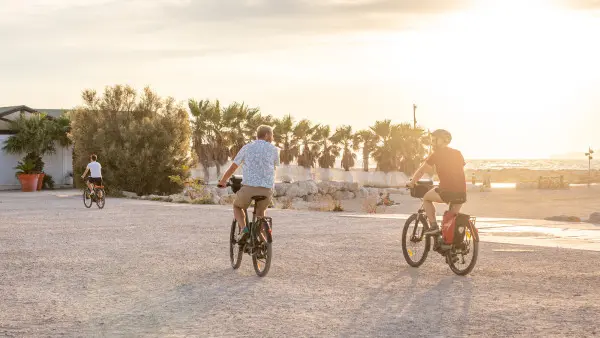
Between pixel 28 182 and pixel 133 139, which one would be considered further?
pixel 28 182

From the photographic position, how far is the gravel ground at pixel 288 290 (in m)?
7.12

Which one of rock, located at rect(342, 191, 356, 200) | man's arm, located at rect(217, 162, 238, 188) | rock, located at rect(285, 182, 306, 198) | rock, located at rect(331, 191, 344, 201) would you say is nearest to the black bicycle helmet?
man's arm, located at rect(217, 162, 238, 188)

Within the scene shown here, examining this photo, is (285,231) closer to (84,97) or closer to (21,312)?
(21,312)

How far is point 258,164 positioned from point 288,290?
1.91 meters

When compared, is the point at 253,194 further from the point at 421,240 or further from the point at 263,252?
the point at 421,240

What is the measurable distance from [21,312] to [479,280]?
5508 millimetres

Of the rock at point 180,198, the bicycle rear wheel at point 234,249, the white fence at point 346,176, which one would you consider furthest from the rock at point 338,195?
the bicycle rear wheel at point 234,249

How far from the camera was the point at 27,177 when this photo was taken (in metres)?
40.3

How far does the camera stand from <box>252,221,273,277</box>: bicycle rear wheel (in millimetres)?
10172

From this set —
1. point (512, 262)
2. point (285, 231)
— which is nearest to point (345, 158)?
point (285, 231)

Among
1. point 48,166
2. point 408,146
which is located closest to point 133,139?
point 48,166

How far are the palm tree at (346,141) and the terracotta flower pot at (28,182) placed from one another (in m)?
41.0

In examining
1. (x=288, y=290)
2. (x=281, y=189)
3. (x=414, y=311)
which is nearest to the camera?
(x=414, y=311)

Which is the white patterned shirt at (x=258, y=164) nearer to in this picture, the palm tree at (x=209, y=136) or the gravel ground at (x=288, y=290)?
the gravel ground at (x=288, y=290)
